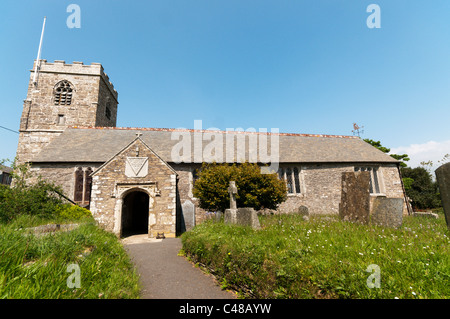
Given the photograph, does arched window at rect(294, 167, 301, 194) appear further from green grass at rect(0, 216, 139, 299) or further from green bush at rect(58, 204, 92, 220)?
green grass at rect(0, 216, 139, 299)

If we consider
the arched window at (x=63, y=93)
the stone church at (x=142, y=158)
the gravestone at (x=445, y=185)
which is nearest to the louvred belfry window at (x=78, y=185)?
the stone church at (x=142, y=158)

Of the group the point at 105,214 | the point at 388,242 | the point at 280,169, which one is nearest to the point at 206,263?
the point at 388,242

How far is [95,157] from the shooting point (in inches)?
619

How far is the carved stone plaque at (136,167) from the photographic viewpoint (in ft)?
39.4

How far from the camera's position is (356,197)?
327 inches

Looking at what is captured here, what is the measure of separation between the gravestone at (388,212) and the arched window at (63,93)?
90.9 feet

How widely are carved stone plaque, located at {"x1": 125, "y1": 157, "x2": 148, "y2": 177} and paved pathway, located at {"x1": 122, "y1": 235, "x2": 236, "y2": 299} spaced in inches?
207

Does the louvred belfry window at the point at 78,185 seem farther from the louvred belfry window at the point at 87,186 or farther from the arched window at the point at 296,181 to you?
the arched window at the point at 296,181

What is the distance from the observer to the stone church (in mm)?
11938

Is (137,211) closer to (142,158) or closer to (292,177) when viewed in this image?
(142,158)

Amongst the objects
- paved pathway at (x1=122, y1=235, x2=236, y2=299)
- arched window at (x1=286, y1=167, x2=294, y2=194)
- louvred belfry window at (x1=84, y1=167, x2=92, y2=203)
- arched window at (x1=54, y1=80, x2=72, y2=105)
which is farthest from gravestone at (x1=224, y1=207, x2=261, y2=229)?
arched window at (x1=54, y1=80, x2=72, y2=105)
